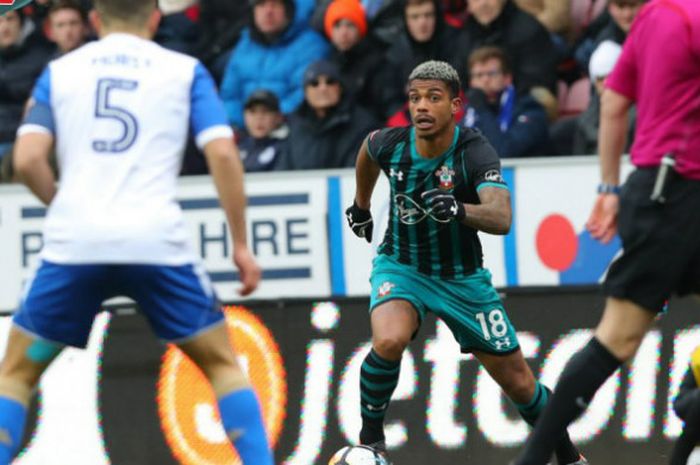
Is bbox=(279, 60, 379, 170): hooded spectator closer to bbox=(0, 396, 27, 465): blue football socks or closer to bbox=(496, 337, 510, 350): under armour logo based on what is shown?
bbox=(496, 337, 510, 350): under armour logo

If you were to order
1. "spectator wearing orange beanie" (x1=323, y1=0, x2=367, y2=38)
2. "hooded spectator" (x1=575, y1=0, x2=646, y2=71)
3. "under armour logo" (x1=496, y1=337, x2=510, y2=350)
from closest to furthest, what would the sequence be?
"under armour logo" (x1=496, y1=337, x2=510, y2=350) → "hooded spectator" (x1=575, y1=0, x2=646, y2=71) → "spectator wearing orange beanie" (x1=323, y1=0, x2=367, y2=38)

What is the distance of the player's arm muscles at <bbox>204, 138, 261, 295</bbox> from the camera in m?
5.80

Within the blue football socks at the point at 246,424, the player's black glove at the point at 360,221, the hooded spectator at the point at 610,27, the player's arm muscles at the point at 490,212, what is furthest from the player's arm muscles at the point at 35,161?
the hooded spectator at the point at 610,27

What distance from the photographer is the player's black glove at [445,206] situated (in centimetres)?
698

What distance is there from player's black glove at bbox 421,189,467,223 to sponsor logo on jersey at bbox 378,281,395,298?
2.00 ft

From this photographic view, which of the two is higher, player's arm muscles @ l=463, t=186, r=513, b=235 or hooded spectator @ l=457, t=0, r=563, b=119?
hooded spectator @ l=457, t=0, r=563, b=119

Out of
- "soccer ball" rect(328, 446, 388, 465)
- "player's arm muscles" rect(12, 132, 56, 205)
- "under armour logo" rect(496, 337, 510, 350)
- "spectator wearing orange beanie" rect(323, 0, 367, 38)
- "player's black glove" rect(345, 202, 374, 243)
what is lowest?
"soccer ball" rect(328, 446, 388, 465)

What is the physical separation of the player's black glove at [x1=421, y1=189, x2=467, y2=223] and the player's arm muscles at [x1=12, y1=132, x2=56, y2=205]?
6.04 ft

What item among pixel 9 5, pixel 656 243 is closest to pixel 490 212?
pixel 656 243

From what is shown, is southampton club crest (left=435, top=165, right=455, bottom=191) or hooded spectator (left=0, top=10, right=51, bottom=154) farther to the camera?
hooded spectator (left=0, top=10, right=51, bottom=154)

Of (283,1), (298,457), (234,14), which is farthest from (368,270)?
(234,14)

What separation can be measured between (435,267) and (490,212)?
0.55m

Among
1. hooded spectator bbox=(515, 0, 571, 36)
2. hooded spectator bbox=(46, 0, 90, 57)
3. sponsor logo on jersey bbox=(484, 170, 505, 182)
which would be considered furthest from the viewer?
hooded spectator bbox=(46, 0, 90, 57)

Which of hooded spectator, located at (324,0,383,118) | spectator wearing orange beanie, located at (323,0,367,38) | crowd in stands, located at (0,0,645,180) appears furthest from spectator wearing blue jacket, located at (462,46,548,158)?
spectator wearing orange beanie, located at (323,0,367,38)
